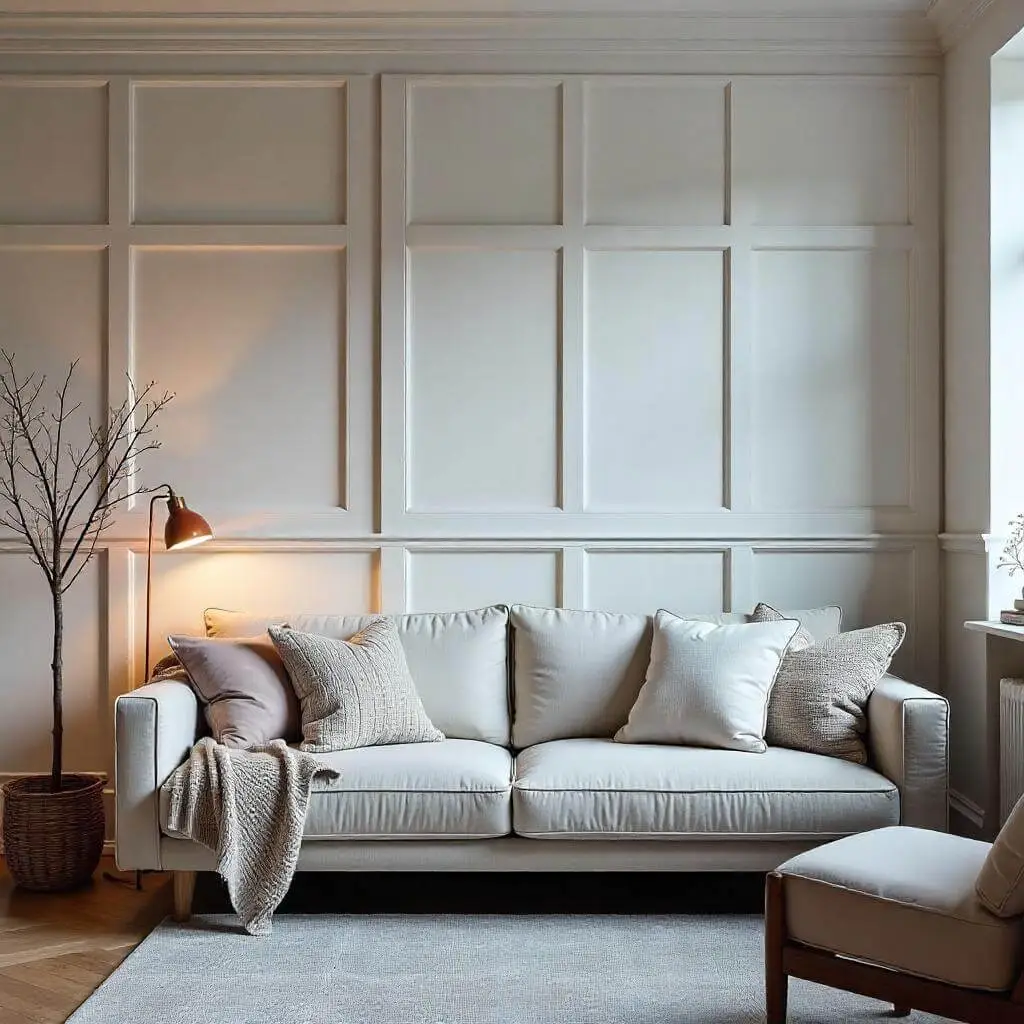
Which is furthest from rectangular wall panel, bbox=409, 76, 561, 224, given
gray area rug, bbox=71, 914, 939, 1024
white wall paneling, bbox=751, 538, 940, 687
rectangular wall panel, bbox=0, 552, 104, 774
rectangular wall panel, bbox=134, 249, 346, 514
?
gray area rug, bbox=71, 914, 939, 1024

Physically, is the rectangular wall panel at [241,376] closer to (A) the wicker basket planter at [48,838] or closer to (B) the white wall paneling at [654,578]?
(B) the white wall paneling at [654,578]

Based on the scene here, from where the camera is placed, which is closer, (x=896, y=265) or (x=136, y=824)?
(x=136, y=824)

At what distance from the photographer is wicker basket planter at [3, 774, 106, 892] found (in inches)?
132

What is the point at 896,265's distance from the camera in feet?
13.1

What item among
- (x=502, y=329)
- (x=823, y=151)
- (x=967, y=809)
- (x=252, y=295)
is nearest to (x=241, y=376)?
(x=252, y=295)

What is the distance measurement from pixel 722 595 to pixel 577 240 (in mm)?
1381

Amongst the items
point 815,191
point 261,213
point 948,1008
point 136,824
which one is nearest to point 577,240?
point 815,191

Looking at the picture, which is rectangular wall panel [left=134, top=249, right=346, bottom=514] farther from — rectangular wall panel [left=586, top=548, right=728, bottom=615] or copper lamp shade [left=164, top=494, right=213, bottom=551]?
rectangular wall panel [left=586, top=548, right=728, bottom=615]

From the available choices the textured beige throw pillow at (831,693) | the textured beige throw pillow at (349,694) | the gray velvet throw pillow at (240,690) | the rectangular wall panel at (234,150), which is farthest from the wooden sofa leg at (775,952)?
the rectangular wall panel at (234,150)

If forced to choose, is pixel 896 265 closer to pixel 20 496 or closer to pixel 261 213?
pixel 261 213

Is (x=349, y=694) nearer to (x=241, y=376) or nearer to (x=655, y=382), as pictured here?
(x=241, y=376)

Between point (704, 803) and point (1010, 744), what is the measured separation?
1.02 meters

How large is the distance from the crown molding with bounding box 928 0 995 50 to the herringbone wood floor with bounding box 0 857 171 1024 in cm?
384

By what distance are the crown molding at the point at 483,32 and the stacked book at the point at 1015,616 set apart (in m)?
2.02
